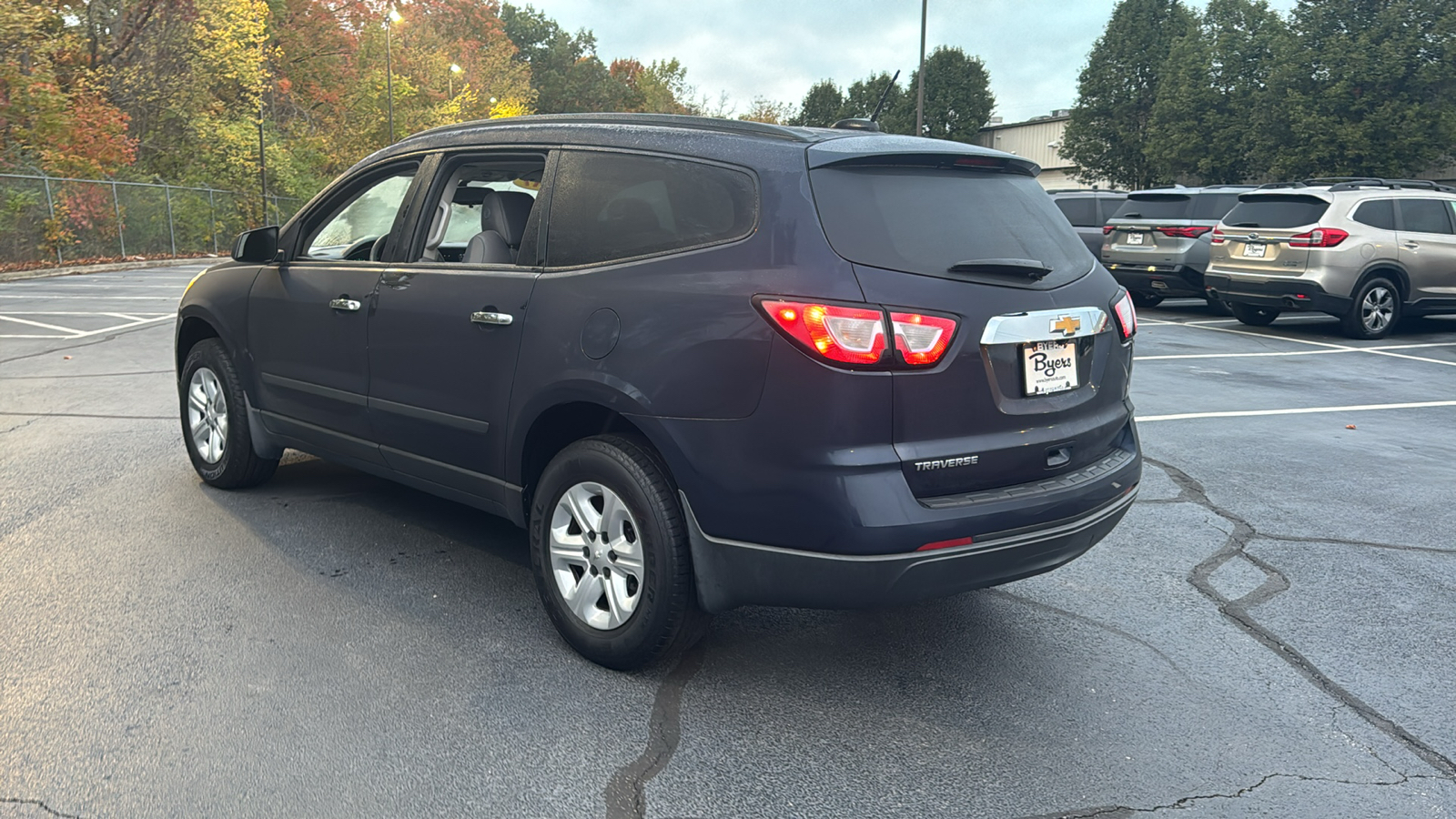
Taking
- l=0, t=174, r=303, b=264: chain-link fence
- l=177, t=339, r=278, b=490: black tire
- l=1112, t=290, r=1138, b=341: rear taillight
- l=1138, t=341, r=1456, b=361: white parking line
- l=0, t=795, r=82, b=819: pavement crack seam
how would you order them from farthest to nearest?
l=0, t=174, r=303, b=264: chain-link fence → l=1138, t=341, r=1456, b=361: white parking line → l=177, t=339, r=278, b=490: black tire → l=1112, t=290, r=1138, b=341: rear taillight → l=0, t=795, r=82, b=819: pavement crack seam

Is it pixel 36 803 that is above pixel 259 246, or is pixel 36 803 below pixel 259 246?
below

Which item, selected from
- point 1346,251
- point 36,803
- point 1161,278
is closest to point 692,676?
point 36,803

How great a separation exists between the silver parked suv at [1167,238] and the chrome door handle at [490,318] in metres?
14.3

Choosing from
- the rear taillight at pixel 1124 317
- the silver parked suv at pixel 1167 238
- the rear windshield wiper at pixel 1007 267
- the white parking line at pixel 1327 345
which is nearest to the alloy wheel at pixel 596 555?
the rear windshield wiper at pixel 1007 267

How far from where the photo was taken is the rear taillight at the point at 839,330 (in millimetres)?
2996

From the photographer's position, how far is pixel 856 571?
306 cm

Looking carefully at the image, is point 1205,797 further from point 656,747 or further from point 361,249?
point 361,249

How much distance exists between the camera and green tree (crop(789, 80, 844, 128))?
84.8 m

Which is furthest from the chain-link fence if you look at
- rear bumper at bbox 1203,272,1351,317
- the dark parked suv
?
the dark parked suv

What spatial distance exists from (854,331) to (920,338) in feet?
0.66

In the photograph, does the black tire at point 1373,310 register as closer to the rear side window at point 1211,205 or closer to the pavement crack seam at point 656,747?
the rear side window at point 1211,205

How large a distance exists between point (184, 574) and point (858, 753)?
9.41 ft

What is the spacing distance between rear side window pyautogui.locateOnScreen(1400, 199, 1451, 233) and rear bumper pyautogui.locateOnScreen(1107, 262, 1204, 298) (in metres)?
2.79

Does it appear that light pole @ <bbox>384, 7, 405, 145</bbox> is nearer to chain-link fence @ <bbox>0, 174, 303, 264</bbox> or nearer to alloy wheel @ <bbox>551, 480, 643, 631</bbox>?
chain-link fence @ <bbox>0, 174, 303, 264</bbox>
